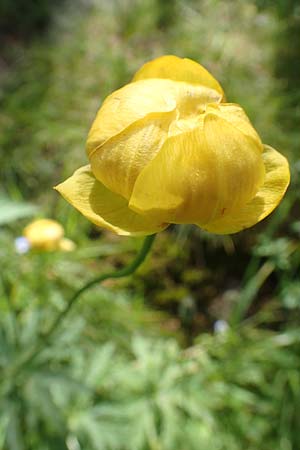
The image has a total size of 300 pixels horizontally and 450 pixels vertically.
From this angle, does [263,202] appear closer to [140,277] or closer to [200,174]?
[200,174]

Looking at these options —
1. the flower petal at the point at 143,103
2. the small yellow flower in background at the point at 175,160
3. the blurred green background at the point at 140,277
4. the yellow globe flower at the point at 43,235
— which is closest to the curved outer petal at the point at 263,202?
the small yellow flower in background at the point at 175,160

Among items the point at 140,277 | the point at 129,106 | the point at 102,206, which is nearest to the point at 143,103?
the point at 129,106

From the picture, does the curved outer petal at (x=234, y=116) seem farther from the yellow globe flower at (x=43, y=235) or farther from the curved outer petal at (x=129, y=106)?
the yellow globe flower at (x=43, y=235)

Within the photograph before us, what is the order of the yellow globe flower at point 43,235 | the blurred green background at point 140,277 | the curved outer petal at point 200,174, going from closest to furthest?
the curved outer petal at point 200,174, the blurred green background at point 140,277, the yellow globe flower at point 43,235

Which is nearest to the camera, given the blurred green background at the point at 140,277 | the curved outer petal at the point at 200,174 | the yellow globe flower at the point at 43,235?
the curved outer petal at the point at 200,174

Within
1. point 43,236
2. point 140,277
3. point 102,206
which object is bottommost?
point 140,277

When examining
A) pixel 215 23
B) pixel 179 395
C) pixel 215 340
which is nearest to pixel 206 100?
pixel 179 395

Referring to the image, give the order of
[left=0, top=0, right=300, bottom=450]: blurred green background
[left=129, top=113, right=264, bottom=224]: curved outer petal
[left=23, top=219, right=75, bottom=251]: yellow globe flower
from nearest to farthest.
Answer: [left=129, top=113, right=264, bottom=224]: curved outer petal, [left=0, top=0, right=300, bottom=450]: blurred green background, [left=23, top=219, right=75, bottom=251]: yellow globe flower

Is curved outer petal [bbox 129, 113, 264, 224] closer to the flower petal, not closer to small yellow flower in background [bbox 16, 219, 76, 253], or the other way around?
the flower petal

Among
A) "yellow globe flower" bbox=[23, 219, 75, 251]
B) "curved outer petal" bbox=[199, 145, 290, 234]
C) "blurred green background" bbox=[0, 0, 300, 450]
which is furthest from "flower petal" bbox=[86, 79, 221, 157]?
"yellow globe flower" bbox=[23, 219, 75, 251]
